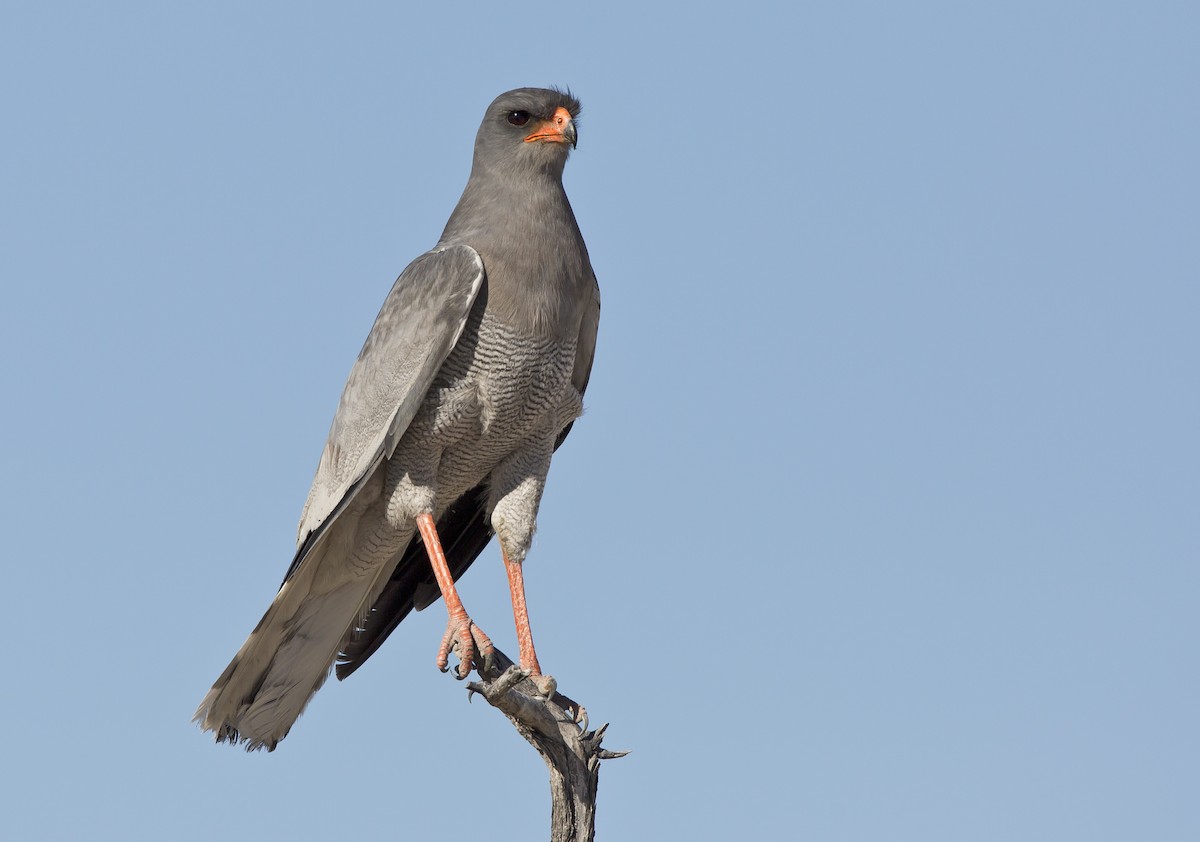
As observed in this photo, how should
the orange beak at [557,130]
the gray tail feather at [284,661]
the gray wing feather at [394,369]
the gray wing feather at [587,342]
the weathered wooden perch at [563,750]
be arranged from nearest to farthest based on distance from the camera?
the weathered wooden perch at [563,750] → the gray wing feather at [394,369] → the gray tail feather at [284,661] → the orange beak at [557,130] → the gray wing feather at [587,342]

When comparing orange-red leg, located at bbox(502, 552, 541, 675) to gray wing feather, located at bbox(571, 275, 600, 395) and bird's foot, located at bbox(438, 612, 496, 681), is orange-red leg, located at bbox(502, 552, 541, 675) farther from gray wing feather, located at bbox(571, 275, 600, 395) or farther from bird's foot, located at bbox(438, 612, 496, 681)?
gray wing feather, located at bbox(571, 275, 600, 395)

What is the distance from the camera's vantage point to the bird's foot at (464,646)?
265 inches

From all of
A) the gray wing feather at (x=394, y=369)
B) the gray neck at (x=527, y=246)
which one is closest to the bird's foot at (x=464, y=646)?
the gray wing feather at (x=394, y=369)

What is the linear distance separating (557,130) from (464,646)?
2.40 metres

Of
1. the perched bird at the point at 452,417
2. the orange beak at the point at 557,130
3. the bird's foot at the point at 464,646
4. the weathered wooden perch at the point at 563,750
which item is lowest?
the weathered wooden perch at the point at 563,750

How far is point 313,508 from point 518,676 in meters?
1.56

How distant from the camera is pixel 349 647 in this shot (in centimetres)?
782

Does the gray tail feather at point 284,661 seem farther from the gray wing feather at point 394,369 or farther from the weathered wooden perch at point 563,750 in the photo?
the weathered wooden perch at point 563,750

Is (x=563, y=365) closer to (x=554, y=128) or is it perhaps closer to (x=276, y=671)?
(x=554, y=128)

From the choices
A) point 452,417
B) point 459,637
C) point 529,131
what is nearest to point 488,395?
point 452,417

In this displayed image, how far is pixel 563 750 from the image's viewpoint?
6578 mm

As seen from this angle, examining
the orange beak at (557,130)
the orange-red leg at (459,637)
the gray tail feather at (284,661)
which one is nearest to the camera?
the orange-red leg at (459,637)

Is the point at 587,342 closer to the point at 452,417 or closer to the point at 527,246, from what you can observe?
the point at 527,246

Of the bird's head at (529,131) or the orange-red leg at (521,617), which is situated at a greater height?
the bird's head at (529,131)
